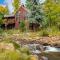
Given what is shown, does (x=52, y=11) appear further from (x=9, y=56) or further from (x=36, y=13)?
(x=9, y=56)

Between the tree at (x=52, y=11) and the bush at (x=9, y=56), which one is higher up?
the bush at (x=9, y=56)

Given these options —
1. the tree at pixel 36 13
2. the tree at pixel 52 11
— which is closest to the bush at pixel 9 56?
the tree at pixel 52 11

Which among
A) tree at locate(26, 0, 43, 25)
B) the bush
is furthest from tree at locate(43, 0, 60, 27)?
the bush

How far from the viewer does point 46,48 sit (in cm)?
2402

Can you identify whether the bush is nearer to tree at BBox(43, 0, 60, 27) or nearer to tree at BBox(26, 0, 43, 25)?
tree at BBox(43, 0, 60, 27)

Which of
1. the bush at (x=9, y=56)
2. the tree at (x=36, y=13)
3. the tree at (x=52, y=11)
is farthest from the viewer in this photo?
the tree at (x=36, y=13)

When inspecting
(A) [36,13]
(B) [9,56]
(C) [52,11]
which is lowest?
(A) [36,13]

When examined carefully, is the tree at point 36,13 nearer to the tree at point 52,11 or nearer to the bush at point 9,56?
the tree at point 52,11

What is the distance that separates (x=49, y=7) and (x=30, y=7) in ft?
11.7

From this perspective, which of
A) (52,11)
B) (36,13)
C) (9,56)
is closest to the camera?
(9,56)

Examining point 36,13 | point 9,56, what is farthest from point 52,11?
point 9,56

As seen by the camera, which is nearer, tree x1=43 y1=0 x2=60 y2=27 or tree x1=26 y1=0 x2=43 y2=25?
tree x1=43 y1=0 x2=60 y2=27

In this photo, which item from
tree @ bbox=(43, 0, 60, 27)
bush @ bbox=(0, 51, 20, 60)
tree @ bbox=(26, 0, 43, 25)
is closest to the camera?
bush @ bbox=(0, 51, 20, 60)

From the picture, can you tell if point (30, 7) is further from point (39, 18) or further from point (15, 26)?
point (15, 26)
